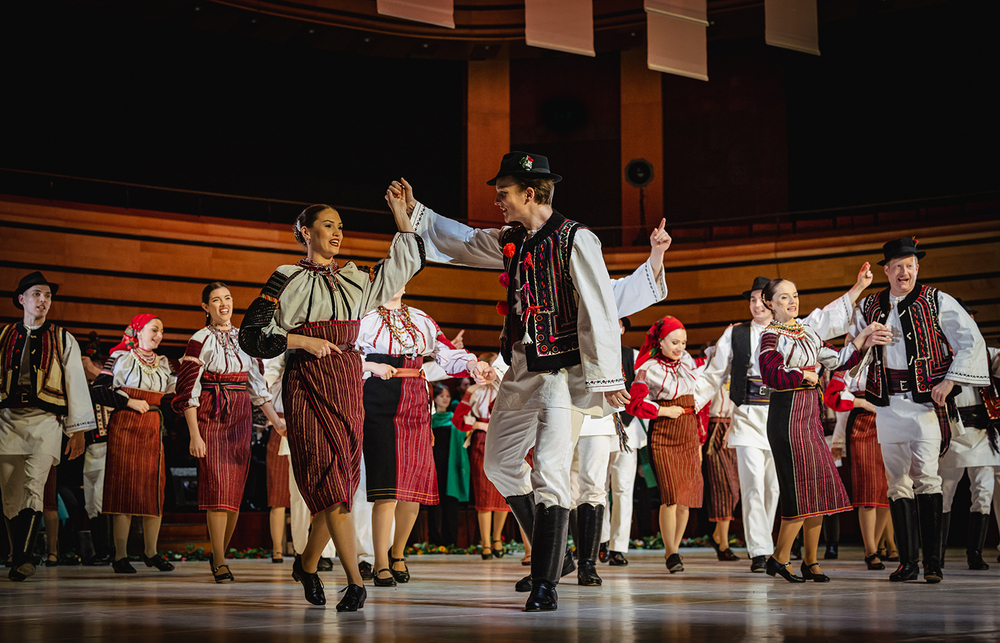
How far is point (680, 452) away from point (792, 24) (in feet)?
19.7

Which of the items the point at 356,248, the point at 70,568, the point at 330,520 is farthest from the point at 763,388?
the point at 356,248

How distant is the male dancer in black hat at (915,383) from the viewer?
4.49m

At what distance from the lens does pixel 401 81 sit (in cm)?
1455

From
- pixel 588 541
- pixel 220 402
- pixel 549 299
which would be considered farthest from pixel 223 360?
pixel 549 299

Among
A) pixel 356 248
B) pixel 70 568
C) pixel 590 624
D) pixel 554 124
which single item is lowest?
pixel 70 568

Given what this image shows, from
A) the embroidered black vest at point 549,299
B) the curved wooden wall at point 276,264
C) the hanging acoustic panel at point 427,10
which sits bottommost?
the embroidered black vest at point 549,299

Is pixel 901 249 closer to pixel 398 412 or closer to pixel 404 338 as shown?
pixel 404 338

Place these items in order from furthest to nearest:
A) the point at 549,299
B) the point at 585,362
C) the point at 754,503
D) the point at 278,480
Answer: the point at 278,480 < the point at 754,503 < the point at 549,299 < the point at 585,362

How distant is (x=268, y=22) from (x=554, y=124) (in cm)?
453

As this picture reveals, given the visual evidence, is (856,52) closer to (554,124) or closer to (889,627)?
(554,124)

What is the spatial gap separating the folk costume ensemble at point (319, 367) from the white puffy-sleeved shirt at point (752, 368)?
92.2 inches

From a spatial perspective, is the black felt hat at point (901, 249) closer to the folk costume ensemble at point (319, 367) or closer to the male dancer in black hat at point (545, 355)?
the male dancer in black hat at point (545, 355)

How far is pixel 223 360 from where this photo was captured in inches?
205

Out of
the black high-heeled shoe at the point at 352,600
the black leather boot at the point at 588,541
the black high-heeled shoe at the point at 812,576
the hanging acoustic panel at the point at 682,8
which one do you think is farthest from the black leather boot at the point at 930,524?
the hanging acoustic panel at the point at 682,8
